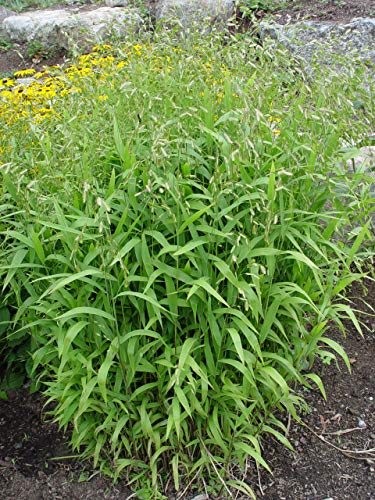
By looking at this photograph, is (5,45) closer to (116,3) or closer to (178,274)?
(116,3)

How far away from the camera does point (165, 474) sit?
8.38ft

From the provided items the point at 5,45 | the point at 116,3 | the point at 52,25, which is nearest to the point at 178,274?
the point at 52,25

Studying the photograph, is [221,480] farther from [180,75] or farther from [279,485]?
[180,75]

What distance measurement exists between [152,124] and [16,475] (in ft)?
5.45

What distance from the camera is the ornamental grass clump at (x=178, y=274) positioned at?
2.16m

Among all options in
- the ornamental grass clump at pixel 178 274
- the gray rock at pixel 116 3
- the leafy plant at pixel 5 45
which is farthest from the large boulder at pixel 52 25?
the ornamental grass clump at pixel 178 274

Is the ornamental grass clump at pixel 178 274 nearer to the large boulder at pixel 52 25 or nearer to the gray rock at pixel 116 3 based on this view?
the large boulder at pixel 52 25

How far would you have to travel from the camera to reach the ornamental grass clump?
2160 mm

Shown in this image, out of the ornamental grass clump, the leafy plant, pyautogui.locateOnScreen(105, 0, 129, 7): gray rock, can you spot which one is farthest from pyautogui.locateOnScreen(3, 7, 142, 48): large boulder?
the ornamental grass clump

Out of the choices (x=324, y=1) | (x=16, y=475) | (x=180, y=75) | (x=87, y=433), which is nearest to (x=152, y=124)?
(x=180, y=75)

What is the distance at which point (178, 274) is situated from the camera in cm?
216

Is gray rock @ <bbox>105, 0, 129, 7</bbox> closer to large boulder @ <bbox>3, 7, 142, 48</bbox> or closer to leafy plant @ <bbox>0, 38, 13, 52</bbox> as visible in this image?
large boulder @ <bbox>3, 7, 142, 48</bbox>

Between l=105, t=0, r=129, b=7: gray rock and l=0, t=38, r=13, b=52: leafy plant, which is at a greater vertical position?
l=105, t=0, r=129, b=7: gray rock

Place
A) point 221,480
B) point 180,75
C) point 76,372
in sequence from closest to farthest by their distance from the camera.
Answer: point 76,372 < point 221,480 < point 180,75
